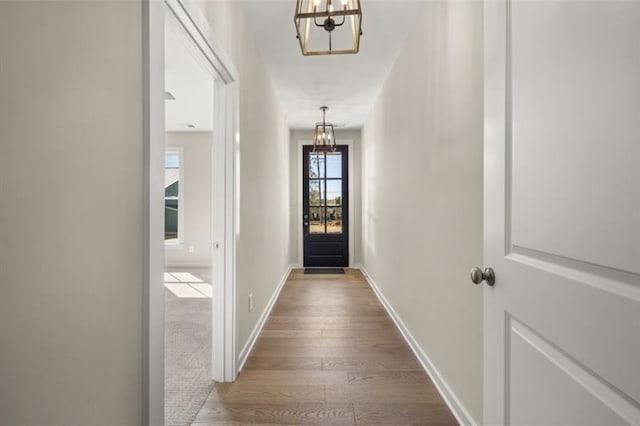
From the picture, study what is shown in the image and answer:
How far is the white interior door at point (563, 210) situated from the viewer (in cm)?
64

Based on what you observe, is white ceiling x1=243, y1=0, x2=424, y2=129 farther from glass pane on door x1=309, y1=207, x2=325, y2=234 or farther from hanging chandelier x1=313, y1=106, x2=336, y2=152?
glass pane on door x1=309, y1=207, x2=325, y2=234

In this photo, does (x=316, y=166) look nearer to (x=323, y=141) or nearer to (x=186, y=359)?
(x=323, y=141)

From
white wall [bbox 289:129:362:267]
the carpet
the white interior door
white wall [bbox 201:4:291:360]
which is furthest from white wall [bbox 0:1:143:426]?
white wall [bbox 289:129:362:267]

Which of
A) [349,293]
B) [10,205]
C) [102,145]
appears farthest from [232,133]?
[349,293]

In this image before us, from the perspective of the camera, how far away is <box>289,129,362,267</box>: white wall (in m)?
5.91

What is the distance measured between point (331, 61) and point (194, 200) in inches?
159

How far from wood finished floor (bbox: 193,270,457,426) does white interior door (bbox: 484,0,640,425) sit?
0.83 m

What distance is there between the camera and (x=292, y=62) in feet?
10.7

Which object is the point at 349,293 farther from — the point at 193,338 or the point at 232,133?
the point at 232,133

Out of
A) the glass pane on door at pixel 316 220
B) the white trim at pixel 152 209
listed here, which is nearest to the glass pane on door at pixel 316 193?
the glass pane on door at pixel 316 220

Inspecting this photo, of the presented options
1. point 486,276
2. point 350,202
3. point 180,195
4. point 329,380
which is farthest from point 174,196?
point 486,276

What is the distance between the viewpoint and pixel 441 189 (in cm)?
197

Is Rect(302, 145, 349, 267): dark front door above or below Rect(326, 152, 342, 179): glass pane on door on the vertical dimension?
below

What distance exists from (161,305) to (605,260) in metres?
1.26
